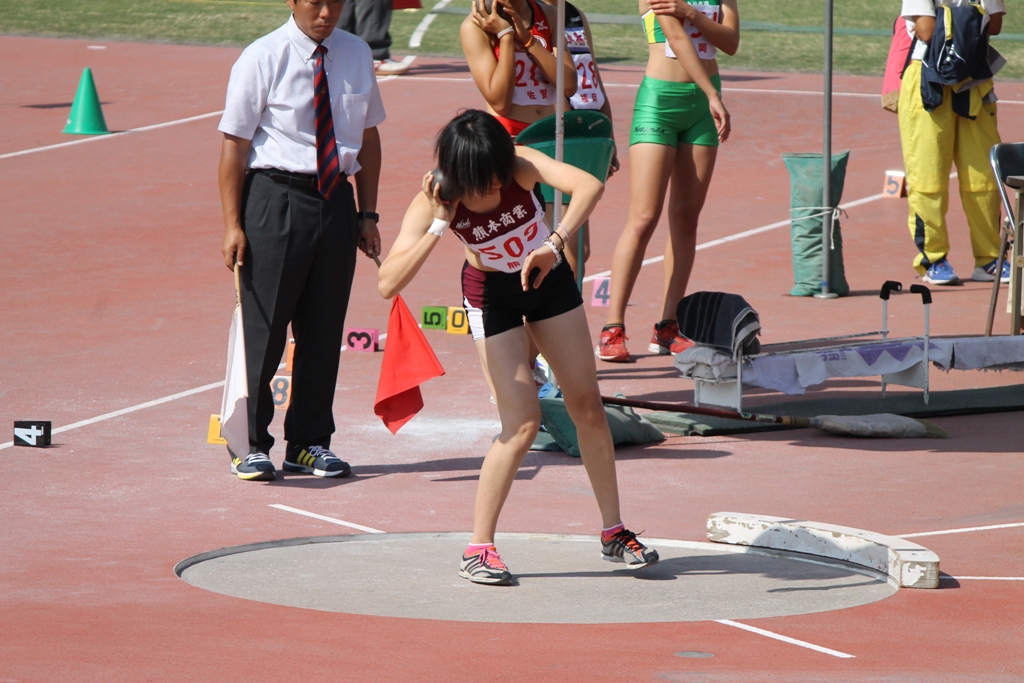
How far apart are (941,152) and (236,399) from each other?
6709 mm

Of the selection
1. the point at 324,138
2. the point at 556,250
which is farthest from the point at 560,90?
the point at 556,250

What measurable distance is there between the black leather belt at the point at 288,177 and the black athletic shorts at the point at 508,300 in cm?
172

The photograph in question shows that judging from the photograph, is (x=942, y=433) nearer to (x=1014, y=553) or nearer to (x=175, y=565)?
(x=1014, y=553)

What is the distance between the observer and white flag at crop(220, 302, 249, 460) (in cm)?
720

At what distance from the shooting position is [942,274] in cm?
1215

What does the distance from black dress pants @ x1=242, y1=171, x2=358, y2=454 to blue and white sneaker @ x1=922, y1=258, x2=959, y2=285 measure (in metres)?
6.20

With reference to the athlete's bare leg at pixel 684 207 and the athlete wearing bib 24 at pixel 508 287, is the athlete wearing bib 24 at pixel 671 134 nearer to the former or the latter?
the athlete's bare leg at pixel 684 207

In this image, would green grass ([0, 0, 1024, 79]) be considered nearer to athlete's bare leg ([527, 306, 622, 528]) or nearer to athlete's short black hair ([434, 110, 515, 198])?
athlete's bare leg ([527, 306, 622, 528])

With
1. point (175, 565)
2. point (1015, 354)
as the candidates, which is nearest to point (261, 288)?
point (175, 565)

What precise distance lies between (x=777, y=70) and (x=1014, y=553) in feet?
58.8

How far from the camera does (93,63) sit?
22.2 meters

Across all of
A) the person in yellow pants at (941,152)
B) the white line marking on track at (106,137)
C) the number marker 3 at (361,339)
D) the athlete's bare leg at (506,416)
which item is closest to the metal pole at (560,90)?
the athlete's bare leg at (506,416)

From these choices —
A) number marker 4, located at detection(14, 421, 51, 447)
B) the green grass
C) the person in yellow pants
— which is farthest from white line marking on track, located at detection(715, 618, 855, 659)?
the green grass

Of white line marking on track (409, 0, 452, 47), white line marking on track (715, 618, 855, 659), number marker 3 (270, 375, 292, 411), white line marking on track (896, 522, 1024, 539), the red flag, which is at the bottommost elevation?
white line marking on track (896, 522, 1024, 539)
